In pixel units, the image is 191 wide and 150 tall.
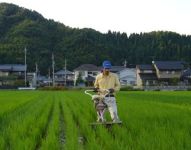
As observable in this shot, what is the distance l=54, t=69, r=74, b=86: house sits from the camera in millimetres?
79625

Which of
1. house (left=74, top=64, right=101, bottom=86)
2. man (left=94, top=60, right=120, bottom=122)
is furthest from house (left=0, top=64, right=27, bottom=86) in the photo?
man (left=94, top=60, right=120, bottom=122)

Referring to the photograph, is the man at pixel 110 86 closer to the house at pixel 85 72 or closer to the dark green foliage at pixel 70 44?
the house at pixel 85 72

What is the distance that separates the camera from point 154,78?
2766 inches

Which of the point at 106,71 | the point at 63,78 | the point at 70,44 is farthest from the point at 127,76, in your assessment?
the point at 106,71

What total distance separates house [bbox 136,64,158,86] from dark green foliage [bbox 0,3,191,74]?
1391cm

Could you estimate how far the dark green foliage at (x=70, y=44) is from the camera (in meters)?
79.5

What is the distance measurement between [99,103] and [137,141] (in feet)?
8.11

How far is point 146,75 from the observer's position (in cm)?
7125

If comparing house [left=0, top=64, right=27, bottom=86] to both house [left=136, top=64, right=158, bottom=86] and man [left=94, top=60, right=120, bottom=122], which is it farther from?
man [left=94, top=60, right=120, bottom=122]

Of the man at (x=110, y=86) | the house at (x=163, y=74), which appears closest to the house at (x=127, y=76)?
the house at (x=163, y=74)

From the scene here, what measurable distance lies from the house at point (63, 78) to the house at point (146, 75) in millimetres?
13855

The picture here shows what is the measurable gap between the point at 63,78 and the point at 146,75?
16821mm

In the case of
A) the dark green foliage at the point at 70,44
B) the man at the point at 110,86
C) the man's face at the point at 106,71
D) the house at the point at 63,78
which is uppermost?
the dark green foliage at the point at 70,44

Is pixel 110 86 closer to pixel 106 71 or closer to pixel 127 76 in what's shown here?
pixel 106 71
